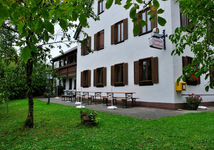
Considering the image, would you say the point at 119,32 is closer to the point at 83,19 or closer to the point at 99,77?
the point at 99,77

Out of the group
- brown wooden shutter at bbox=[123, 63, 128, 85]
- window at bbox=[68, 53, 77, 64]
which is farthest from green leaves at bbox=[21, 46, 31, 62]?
window at bbox=[68, 53, 77, 64]

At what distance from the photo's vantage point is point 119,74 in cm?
1240

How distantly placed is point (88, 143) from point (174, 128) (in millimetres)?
2664

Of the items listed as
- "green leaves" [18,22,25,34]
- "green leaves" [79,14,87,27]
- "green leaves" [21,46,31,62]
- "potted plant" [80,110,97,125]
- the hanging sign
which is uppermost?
the hanging sign

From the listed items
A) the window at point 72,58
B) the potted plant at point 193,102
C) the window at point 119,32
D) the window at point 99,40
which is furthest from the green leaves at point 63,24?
the window at point 72,58

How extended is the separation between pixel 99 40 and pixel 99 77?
3556 millimetres

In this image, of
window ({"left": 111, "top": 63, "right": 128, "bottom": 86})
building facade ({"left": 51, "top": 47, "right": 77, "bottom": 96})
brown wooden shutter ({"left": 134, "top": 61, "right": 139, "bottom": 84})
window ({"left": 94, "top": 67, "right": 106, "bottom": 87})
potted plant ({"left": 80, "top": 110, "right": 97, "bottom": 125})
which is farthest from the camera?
building facade ({"left": 51, "top": 47, "right": 77, "bottom": 96})

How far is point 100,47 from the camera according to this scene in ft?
48.3

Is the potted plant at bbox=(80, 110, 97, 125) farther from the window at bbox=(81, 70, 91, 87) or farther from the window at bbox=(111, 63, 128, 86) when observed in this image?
the window at bbox=(81, 70, 91, 87)

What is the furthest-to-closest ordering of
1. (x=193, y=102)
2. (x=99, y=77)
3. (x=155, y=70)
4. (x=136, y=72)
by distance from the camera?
(x=99, y=77) < (x=136, y=72) < (x=155, y=70) < (x=193, y=102)

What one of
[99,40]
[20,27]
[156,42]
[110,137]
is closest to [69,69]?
[99,40]

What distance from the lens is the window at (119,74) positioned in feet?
38.0

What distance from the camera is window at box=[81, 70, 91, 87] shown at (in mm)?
15711

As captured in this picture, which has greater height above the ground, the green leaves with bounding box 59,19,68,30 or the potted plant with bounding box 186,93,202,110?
the green leaves with bounding box 59,19,68,30
